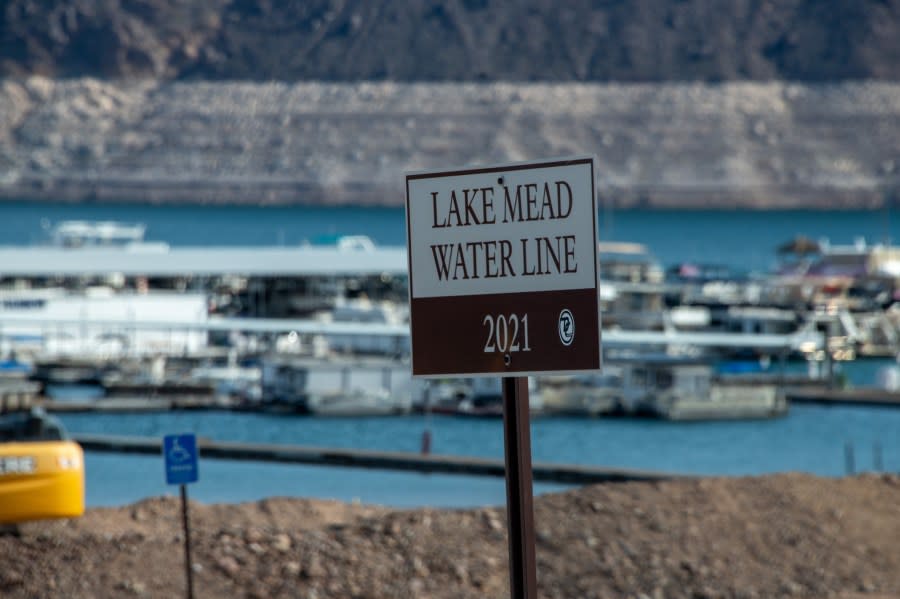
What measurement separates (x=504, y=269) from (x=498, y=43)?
105570 millimetres

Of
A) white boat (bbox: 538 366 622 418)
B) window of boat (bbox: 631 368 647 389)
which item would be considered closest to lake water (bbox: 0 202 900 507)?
white boat (bbox: 538 366 622 418)

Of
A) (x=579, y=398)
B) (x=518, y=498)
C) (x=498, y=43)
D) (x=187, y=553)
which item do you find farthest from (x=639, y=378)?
(x=498, y=43)

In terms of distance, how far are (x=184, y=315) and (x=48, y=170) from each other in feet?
244

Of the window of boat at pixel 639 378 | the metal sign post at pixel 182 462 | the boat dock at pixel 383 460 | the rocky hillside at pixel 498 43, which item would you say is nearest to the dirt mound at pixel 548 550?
the metal sign post at pixel 182 462

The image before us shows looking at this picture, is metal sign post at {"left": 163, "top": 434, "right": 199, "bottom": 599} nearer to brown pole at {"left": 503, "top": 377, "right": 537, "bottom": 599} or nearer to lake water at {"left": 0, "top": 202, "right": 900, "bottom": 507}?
brown pole at {"left": 503, "top": 377, "right": 537, "bottom": 599}

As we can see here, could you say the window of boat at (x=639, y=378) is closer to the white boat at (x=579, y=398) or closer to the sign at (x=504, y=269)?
the white boat at (x=579, y=398)

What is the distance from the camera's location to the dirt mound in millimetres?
7504

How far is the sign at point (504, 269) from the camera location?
3.30 metres

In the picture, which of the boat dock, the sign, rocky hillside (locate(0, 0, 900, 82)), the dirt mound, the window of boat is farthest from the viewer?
rocky hillside (locate(0, 0, 900, 82))

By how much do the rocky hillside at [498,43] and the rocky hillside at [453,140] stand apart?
2187mm

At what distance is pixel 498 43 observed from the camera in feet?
352

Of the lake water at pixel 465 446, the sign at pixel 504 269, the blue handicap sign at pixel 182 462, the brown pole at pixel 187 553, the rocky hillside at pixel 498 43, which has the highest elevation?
the rocky hillside at pixel 498 43

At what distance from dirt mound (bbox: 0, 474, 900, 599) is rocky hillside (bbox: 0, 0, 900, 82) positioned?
312 ft

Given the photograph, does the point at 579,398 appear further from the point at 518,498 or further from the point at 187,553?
the point at 518,498
